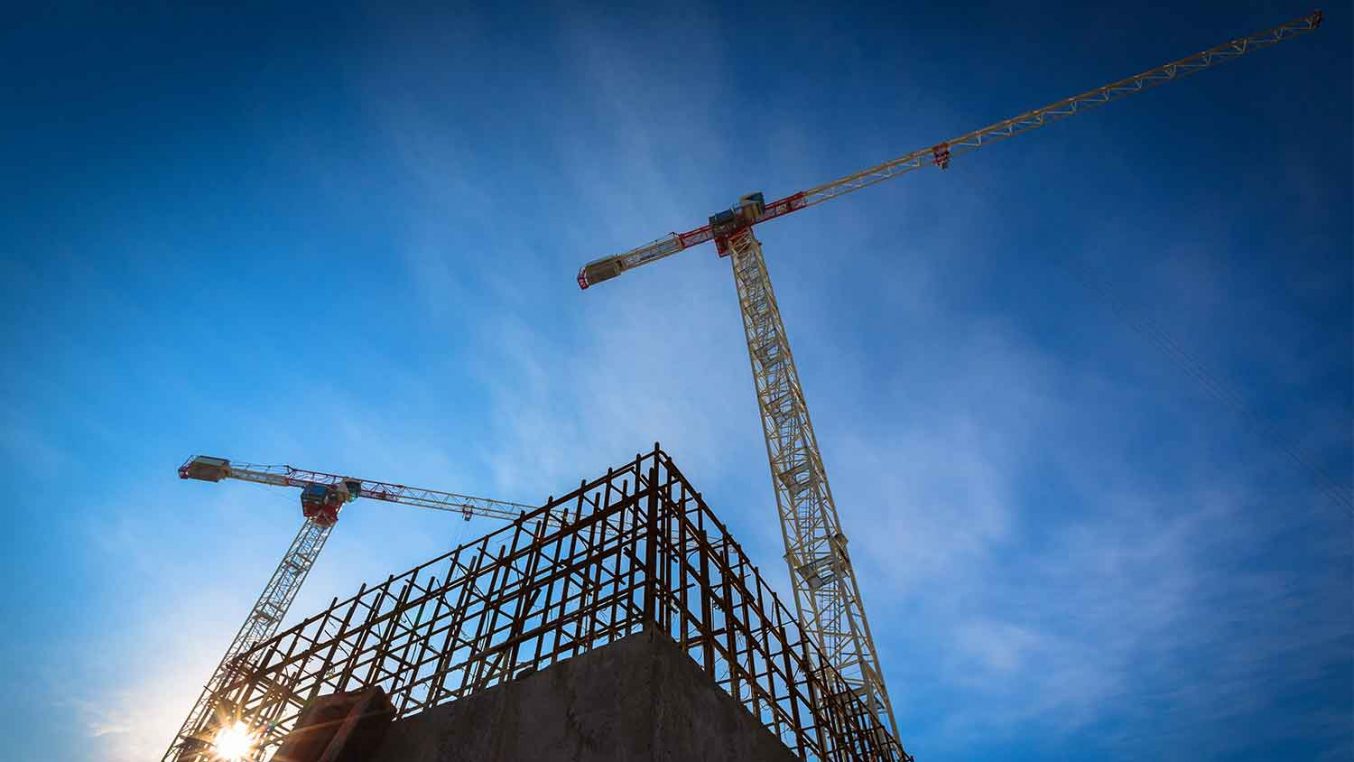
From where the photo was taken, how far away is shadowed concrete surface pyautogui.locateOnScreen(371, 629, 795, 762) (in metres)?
6.73

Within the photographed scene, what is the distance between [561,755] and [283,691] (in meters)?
7.66

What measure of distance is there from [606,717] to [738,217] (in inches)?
1323

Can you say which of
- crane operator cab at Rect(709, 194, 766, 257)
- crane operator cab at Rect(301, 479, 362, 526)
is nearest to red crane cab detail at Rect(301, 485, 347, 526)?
crane operator cab at Rect(301, 479, 362, 526)

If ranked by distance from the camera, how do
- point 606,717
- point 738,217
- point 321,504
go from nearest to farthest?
point 606,717
point 738,217
point 321,504

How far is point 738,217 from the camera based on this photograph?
38000 mm

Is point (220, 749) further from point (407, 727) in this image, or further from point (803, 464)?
point (803, 464)

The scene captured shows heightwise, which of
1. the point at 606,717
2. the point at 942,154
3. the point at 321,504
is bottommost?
the point at 606,717

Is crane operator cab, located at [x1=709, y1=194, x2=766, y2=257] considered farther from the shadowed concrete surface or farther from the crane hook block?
the crane hook block

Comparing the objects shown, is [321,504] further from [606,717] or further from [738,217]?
[606,717]

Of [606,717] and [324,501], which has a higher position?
[324,501]

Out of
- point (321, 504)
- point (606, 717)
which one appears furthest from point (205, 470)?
point (606, 717)

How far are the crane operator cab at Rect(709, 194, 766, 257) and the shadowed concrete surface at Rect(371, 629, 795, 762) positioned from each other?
3215cm

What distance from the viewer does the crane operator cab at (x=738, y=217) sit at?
125ft

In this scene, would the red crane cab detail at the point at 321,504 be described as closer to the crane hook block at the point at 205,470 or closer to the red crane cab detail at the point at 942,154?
the crane hook block at the point at 205,470
